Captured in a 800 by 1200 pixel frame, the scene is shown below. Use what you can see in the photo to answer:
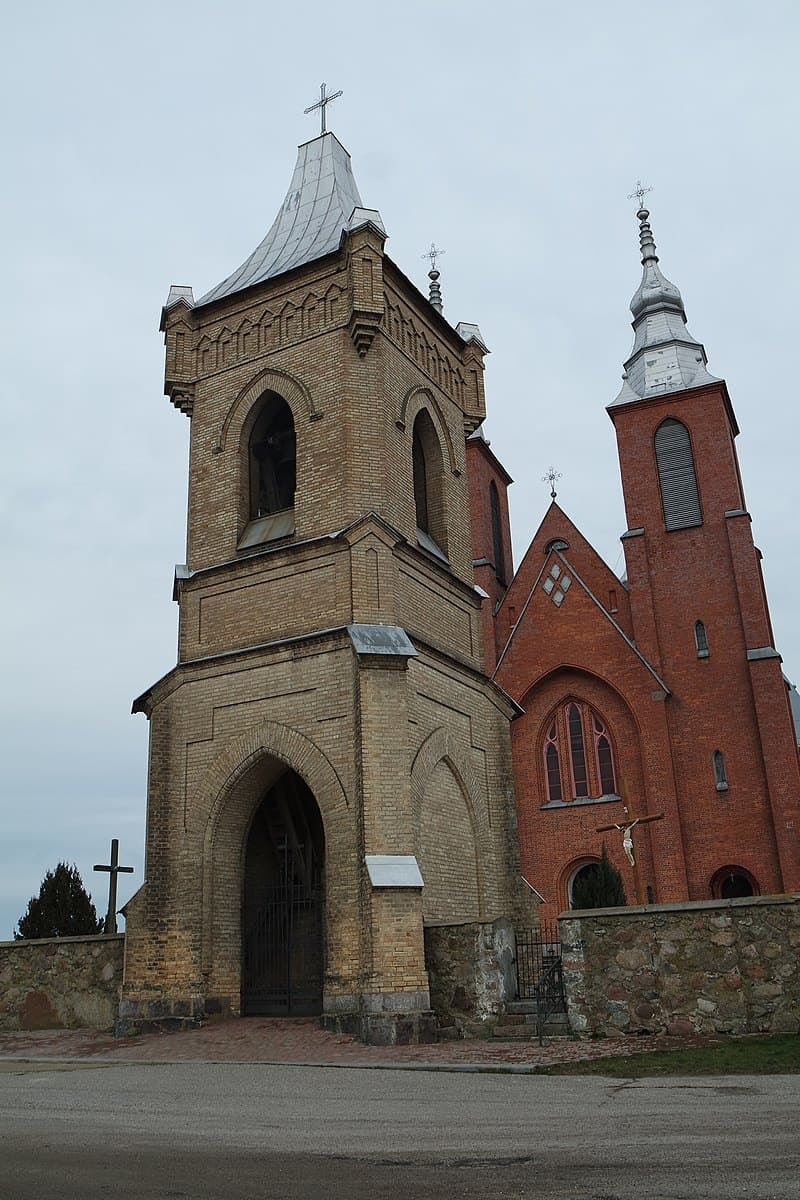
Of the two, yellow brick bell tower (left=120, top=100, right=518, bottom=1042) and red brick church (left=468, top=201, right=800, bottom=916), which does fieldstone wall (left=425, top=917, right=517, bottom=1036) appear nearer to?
yellow brick bell tower (left=120, top=100, right=518, bottom=1042)

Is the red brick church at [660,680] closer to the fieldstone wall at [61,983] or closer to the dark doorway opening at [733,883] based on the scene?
the dark doorway opening at [733,883]

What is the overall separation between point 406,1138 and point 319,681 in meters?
8.33

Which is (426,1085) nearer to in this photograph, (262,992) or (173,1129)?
(173,1129)

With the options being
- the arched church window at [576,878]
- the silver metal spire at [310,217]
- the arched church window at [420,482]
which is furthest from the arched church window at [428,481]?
the arched church window at [576,878]

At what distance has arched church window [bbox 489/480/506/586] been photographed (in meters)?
32.9

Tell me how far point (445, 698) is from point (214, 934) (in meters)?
4.55

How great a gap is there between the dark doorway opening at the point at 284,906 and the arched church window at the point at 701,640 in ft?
47.8

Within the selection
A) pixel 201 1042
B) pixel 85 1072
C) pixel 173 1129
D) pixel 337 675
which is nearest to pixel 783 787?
pixel 337 675

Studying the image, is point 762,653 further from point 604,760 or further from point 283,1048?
point 283,1048

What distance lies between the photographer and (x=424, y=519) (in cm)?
1752

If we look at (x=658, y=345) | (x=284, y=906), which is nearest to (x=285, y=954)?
(x=284, y=906)

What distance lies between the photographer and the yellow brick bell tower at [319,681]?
12.9 m

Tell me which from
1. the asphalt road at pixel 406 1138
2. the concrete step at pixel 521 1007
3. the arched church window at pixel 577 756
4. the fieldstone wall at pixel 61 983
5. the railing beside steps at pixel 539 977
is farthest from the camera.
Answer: the arched church window at pixel 577 756

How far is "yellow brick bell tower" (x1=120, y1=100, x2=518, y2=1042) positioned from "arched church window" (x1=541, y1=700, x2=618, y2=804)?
1041 centimetres
